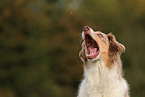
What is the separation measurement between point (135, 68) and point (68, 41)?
799 centimetres

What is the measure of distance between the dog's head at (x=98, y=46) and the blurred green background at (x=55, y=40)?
21724 mm

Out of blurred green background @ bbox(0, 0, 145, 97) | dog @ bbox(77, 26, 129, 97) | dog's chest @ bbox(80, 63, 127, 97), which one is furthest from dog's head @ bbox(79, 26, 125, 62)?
blurred green background @ bbox(0, 0, 145, 97)

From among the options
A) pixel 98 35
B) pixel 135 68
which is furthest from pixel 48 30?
pixel 98 35

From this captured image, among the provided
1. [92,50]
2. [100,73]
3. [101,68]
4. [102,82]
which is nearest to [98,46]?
[92,50]

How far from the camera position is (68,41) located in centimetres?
3997

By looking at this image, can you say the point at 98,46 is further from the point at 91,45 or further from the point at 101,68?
the point at 101,68

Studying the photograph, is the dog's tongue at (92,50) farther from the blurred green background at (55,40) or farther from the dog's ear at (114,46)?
the blurred green background at (55,40)

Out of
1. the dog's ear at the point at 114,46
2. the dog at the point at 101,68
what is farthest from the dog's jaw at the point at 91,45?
the dog's ear at the point at 114,46

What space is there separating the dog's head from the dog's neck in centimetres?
19

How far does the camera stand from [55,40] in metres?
39.3

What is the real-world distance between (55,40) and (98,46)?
2914 cm

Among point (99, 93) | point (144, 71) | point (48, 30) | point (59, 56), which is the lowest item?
point (99, 93)

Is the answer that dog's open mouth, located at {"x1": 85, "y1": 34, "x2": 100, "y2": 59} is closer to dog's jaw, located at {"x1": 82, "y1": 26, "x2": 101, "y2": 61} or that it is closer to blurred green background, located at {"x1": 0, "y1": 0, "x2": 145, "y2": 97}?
dog's jaw, located at {"x1": 82, "y1": 26, "x2": 101, "y2": 61}

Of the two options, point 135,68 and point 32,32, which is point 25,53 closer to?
point 32,32
